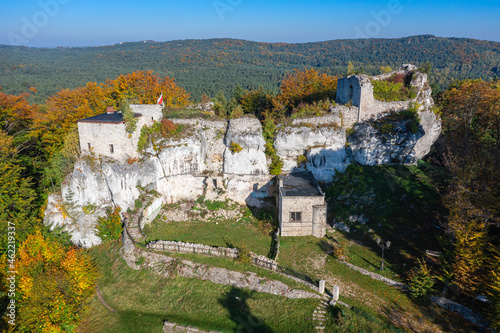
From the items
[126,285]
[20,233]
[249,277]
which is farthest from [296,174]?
[20,233]

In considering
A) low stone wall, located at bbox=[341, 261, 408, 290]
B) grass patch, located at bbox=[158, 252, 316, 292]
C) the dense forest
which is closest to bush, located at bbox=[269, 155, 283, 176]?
the dense forest

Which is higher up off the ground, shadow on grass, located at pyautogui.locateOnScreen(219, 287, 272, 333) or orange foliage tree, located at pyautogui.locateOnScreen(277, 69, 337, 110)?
orange foliage tree, located at pyautogui.locateOnScreen(277, 69, 337, 110)

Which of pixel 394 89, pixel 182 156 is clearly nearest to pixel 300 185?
pixel 182 156

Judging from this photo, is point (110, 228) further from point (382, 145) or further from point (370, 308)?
point (382, 145)

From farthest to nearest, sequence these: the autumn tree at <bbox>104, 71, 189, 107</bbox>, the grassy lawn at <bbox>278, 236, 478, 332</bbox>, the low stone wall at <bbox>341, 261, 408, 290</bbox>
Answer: the autumn tree at <bbox>104, 71, 189, 107</bbox> → the low stone wall at <bbox>341, 261, 408, 290</bbox> → the grassy lawn at <bbox>278, 236, 478, 332</bbox>

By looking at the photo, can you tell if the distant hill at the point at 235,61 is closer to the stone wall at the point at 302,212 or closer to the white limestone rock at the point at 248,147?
the white limestone rock at the point at 248,147

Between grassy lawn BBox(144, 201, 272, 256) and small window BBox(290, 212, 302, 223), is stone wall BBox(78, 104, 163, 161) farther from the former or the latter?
small window BBox(290, 212, 302, 223)
